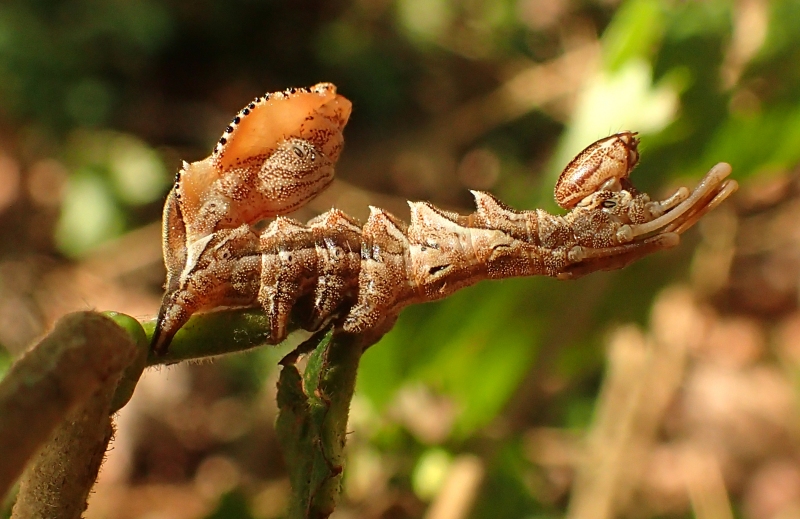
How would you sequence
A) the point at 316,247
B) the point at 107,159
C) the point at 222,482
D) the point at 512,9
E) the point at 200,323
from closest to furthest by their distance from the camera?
the point at 200,323, the point at 316,247, the point at 222,482, the point at 107,159, the point at 512,9

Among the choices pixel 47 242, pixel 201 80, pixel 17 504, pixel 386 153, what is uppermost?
pixel 201 80

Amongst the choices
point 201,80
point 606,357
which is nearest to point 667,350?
point 606,357

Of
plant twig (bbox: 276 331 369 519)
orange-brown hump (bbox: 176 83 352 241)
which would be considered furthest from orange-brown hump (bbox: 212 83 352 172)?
plant twig (bbox: 276 331 369 519)

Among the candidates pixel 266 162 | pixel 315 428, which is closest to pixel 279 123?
pixel 266 162

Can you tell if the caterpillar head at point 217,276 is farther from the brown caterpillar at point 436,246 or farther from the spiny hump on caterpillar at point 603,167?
the spiny hump on caterpillar at point 603,167

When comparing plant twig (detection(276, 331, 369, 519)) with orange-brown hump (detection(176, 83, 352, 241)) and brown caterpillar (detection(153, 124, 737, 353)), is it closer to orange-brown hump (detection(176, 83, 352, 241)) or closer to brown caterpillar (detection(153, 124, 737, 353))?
brown caterpillar (detection(153, 124, 737, 353))

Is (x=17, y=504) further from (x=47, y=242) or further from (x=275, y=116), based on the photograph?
(x=47, y=242)
